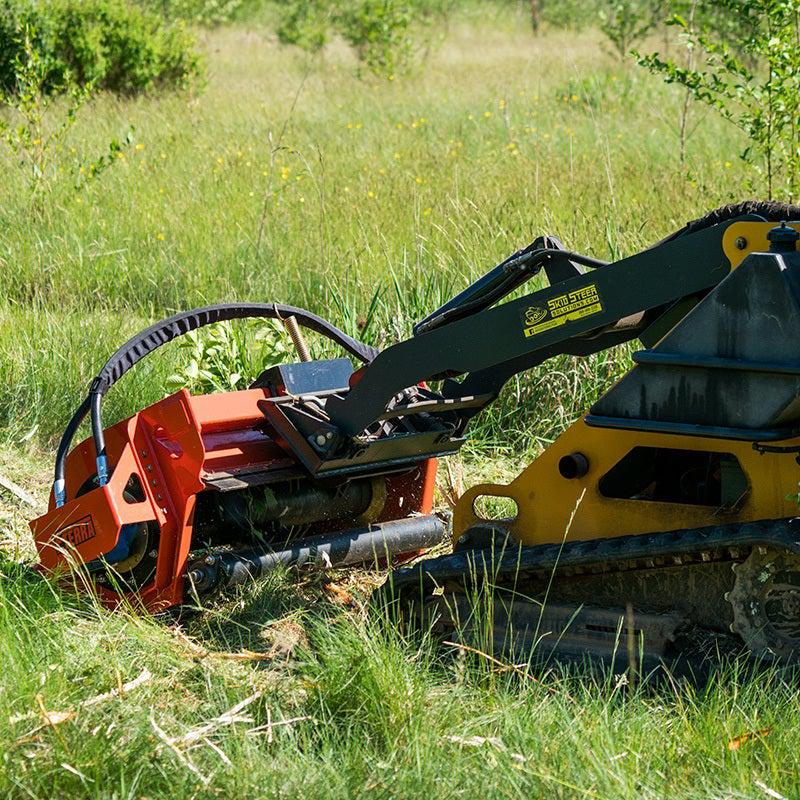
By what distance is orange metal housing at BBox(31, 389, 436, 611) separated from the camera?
165 inches

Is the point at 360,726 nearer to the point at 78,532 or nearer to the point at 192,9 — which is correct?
the point at 78,532

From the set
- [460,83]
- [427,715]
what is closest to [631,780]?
[427,715]

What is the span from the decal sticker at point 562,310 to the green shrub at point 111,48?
12.2 meters

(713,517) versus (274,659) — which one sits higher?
(713,517)

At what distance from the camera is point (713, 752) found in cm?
309

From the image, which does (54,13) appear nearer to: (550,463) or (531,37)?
(550,463)

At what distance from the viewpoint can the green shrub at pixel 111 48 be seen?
49.3 feet

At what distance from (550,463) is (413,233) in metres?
4.25

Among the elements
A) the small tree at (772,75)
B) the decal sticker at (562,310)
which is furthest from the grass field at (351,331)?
the decal sticker at (562,310)

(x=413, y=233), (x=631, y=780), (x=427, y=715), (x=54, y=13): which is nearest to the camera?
Answer: (x=631, y=780)

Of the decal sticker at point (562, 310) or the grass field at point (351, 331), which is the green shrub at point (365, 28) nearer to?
the grass field at point (351, 331)

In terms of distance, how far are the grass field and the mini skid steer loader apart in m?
0.20

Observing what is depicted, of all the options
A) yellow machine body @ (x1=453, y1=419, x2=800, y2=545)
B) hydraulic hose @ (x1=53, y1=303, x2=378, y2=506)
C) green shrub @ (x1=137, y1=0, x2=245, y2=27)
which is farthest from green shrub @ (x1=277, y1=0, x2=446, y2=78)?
yellow machine body @ (x1=453, y1=419, x2=800, y2=545)

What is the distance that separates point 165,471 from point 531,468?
1.26m
